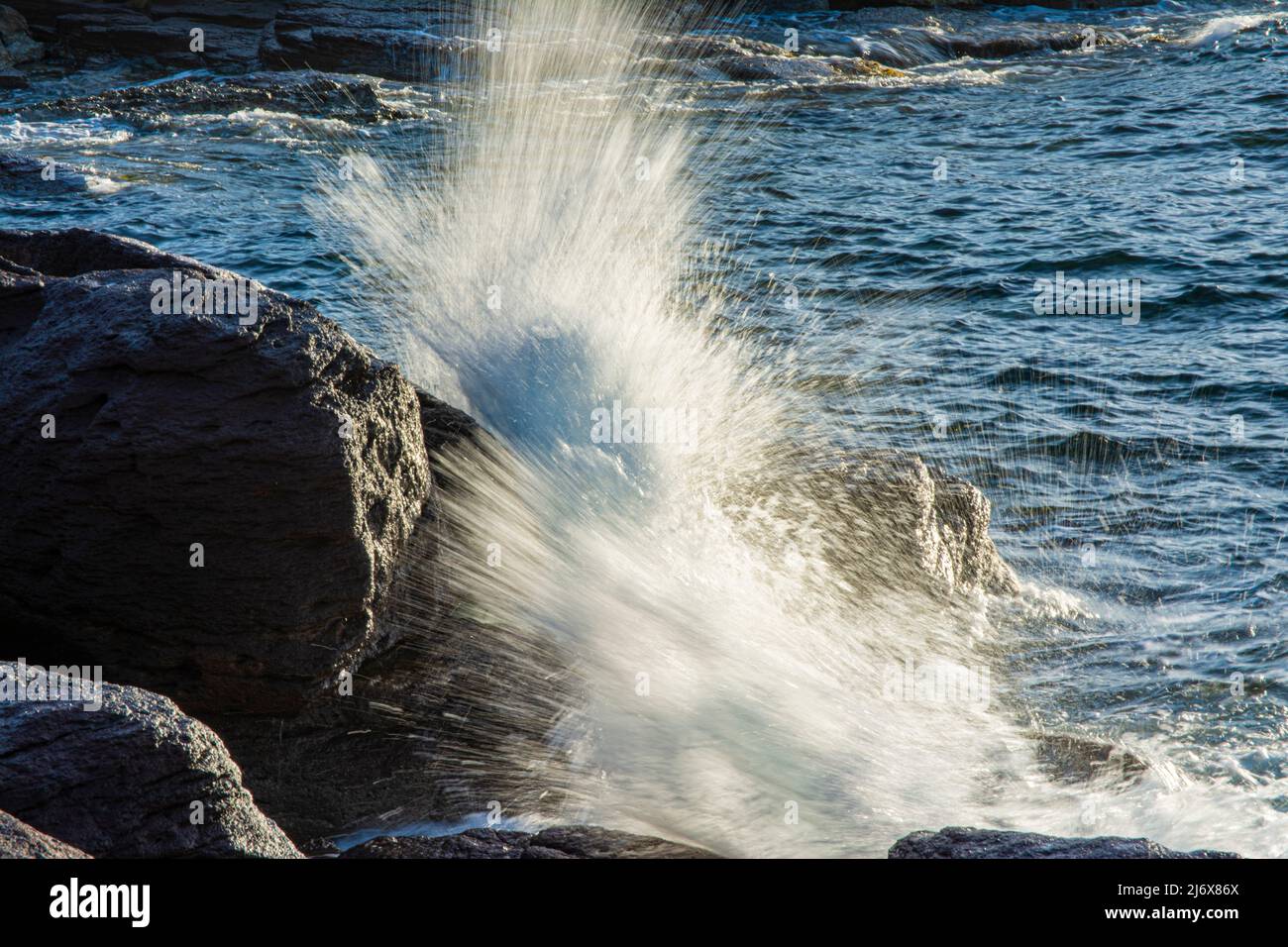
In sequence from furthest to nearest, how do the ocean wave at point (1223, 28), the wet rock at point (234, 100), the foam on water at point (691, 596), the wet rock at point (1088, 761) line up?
the ocean wave at point (1223, 28) → the wet rock at point (234, 100) → the wet rock at point (1088, 761) → the foam on water at point (691, 596)

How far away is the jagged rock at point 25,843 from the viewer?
3.04 meters

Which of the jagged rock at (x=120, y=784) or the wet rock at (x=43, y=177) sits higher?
the wet rock at (x=43, y=177)

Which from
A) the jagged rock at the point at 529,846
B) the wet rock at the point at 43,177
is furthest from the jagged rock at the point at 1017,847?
the wet rock at the point at 43,177

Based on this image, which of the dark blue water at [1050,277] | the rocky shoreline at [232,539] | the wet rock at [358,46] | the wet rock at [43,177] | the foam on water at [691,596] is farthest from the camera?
the wet rock at [358,46]

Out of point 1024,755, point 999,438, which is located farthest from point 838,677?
point 999,438

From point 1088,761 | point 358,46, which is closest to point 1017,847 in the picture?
point 1088,761

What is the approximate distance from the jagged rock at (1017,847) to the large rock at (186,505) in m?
2.69

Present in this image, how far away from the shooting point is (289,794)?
4984 millimetres

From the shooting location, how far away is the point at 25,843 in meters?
3.09

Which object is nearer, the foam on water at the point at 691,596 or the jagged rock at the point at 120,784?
the jagged rock at the point at 120,784

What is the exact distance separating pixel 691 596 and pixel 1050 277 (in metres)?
8.45

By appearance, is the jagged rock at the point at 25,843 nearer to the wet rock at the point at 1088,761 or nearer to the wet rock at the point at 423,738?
the wet rock at the point at 423,738

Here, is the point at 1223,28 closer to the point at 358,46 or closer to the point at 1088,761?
the point at 358,46

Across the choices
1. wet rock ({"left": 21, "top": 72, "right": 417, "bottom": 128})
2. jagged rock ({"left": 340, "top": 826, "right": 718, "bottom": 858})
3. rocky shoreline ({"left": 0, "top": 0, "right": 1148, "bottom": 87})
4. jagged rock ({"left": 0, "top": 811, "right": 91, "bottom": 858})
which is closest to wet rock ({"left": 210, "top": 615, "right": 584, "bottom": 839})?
jagged rock ({"left": 340, "top": 826, "right": 718, "bottom": 858})
